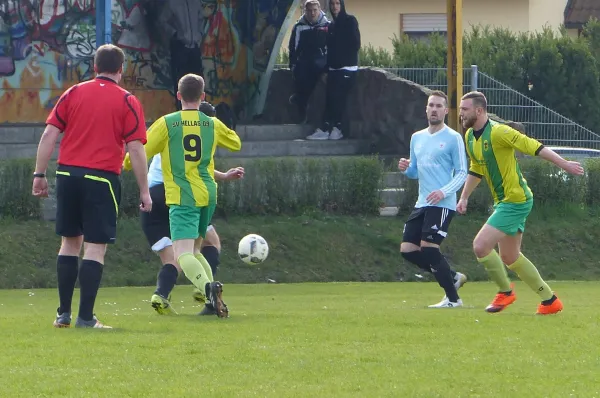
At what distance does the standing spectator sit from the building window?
29.0m

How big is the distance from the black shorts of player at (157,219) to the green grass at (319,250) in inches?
206

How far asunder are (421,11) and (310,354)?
45.1m

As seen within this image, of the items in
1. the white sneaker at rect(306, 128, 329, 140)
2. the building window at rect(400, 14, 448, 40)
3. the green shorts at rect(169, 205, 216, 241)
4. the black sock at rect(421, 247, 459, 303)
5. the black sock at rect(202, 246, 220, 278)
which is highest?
the building window at rect(400, 14, 448, 40)

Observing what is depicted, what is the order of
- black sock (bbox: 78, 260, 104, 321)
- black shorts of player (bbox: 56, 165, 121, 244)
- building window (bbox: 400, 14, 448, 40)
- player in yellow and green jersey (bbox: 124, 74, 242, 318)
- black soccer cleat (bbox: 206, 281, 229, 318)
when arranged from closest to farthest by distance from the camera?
black shorts of player (bbox: 56, 165, 121, 244) < black sock (bbox: 78, 260, 104, 321) < black soccer cleat (bbox: 206, 281, 229, 318) < player in yellow and green jersey (bbox: 124, 74, 242, 318) < building window (bbox: 400, 14, 448, 40)

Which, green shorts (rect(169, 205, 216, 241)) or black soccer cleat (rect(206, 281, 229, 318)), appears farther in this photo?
green shorts (rect(169, 205, 216, 241))

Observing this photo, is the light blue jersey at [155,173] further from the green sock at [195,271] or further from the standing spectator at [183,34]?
the standing spectator at [183,34]

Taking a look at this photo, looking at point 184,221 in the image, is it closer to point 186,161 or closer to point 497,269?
point 186,161

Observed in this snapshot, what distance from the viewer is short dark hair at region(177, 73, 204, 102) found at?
11148 mm

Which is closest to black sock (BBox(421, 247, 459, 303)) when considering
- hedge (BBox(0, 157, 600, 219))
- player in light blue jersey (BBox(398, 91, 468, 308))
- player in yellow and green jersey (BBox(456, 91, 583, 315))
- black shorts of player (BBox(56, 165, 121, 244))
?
player in light blue jersey (BBox(398, 91, 468, 308))

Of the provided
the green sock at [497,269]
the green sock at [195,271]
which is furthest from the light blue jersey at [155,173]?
the green sock at [497,269]

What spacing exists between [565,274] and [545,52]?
1427 centimetres

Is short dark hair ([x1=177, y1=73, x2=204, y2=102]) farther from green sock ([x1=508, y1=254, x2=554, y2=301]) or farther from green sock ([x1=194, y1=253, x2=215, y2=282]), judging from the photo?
green sock ([x1=508, y1=254, x2=554, y2=301])

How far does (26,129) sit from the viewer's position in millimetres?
22516

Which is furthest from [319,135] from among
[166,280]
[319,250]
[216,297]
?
[216,297]
